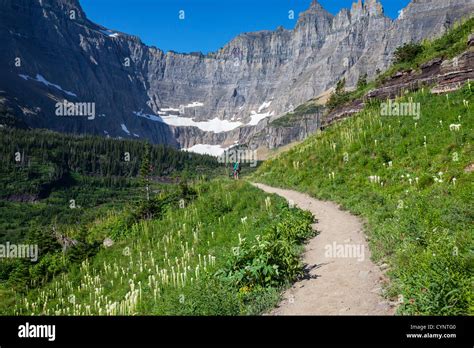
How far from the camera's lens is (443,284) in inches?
275

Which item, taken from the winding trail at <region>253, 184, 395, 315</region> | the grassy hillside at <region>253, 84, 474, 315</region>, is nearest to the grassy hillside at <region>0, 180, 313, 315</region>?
the winding trail at <region>253, 184, 395, 315</region>

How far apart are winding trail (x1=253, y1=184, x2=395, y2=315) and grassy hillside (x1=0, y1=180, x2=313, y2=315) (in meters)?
0.52

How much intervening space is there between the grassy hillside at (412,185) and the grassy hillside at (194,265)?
316 cm

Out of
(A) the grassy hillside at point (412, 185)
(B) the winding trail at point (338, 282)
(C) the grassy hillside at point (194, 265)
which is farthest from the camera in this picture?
(C) the grassy hillside at point (194, 265)

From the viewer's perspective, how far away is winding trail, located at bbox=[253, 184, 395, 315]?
8369mm

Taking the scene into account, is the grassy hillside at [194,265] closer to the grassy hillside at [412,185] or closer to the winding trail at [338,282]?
the winding trail at [338,282]

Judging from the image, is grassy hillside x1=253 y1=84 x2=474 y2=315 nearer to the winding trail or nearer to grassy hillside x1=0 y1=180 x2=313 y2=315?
the winding trail

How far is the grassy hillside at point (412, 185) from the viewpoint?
748 centimetres

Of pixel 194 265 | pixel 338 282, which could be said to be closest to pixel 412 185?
pixel 338 282

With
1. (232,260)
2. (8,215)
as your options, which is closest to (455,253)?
(232,260)

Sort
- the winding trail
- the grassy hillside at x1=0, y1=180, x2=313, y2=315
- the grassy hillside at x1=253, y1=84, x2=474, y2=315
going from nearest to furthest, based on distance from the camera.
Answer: the grassy hillside at x1=253, y1=84, x2=474, y2=315 → the winding trail → the grassy hillside at x1=0, y1=180, x2=313, y2=315

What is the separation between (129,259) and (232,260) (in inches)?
465

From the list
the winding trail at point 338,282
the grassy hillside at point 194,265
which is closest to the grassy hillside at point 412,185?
the winding trail at point 338,282

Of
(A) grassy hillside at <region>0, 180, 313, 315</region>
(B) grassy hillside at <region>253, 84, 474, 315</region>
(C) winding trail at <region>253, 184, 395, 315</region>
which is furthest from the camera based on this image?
(A) grassy hillside at <region>0, 180, 313, 315</region>
